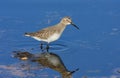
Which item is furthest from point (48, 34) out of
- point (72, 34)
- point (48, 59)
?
point (48, 59)

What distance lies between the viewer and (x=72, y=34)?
1072cm

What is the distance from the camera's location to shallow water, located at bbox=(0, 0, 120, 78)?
9039 mm

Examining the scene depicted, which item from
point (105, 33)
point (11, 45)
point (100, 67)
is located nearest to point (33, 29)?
point (11, 45)

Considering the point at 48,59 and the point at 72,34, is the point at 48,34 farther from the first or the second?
the point at 48,59

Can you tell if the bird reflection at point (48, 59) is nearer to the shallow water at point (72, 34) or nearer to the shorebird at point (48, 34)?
the shallow water at point (72, 34)

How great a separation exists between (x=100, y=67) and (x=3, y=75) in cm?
189

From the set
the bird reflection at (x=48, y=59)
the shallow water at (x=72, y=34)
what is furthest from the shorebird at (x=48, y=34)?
the bird reflection at (x=48, y=59)

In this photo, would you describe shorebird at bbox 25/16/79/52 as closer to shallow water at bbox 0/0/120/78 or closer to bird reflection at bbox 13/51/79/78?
shallow water at bbox 0/0/120/78

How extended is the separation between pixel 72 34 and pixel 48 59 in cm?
140

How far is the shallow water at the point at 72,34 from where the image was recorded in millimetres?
9039

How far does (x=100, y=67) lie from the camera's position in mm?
9117

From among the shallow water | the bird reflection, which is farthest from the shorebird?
the bird reflection

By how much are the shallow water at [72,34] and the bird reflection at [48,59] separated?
0.12 metres

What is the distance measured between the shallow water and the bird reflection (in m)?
0.12
